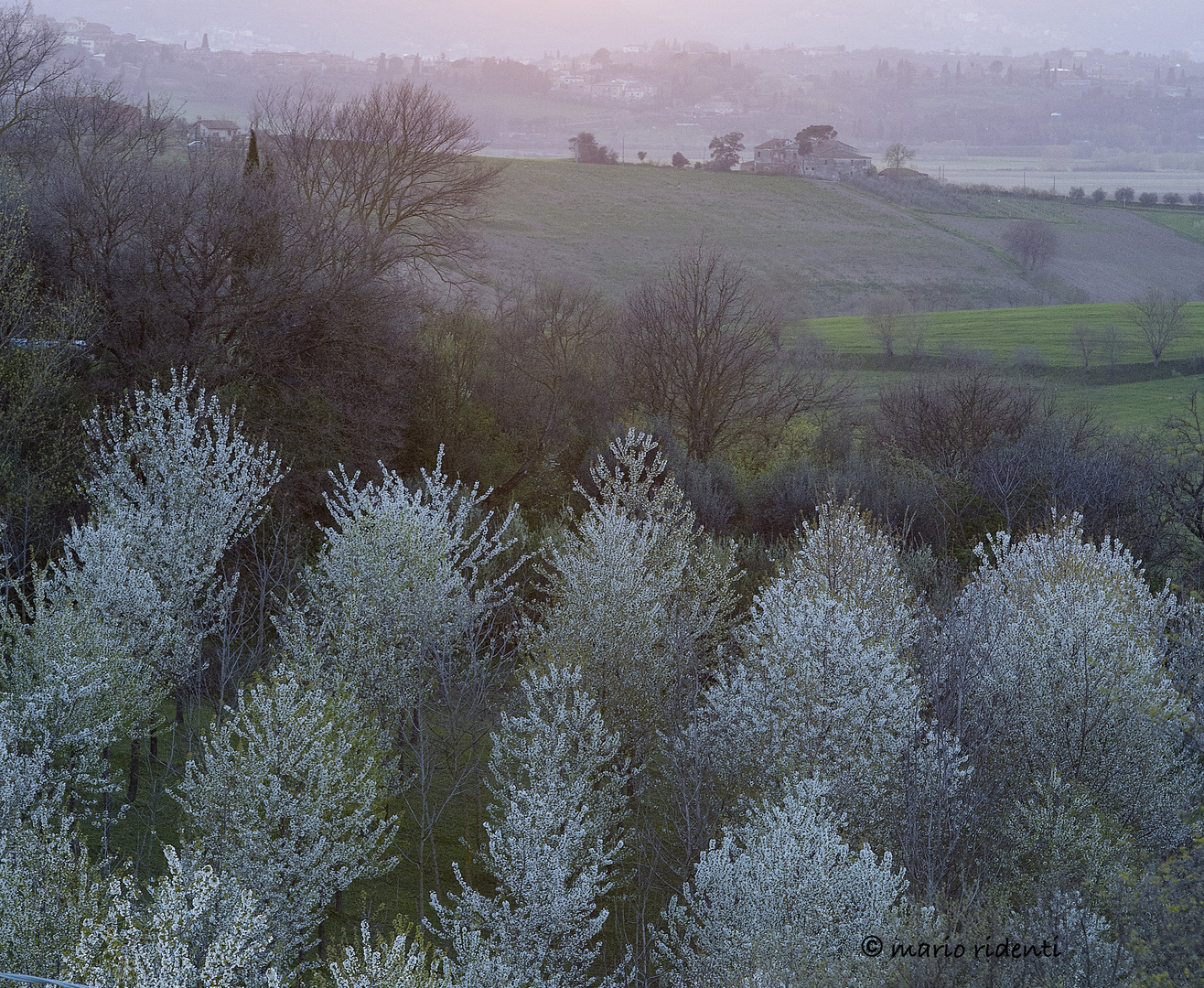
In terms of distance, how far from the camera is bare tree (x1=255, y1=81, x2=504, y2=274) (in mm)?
42125

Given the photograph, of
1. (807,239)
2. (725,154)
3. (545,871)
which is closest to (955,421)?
(545,871)

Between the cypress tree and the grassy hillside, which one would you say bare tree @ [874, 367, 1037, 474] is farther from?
the grassy hillside

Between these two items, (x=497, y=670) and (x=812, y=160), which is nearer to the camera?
(x=497, y=670)

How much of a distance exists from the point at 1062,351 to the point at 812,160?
54.2 metres

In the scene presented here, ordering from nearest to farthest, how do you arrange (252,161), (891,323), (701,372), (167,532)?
(167,532)
(252,161)
(701,372)
(891,323)

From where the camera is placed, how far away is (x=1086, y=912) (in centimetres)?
1080

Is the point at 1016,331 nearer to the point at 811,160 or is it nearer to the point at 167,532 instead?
the point at 811,160

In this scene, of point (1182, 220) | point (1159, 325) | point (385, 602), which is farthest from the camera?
point (1182, 220)

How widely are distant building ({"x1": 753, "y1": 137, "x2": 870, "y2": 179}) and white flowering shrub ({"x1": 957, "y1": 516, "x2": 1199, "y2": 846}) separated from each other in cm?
9557

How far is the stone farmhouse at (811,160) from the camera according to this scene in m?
108

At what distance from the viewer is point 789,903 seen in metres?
11.9

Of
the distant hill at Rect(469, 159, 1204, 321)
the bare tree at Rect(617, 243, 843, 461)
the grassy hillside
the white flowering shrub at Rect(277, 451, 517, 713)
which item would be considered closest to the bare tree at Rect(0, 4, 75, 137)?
the bare tree at Rect(617, 243, 843, 461)

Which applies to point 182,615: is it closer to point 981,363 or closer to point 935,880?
point 935,880

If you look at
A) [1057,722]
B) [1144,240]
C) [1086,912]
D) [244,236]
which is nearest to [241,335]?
[244,236]
